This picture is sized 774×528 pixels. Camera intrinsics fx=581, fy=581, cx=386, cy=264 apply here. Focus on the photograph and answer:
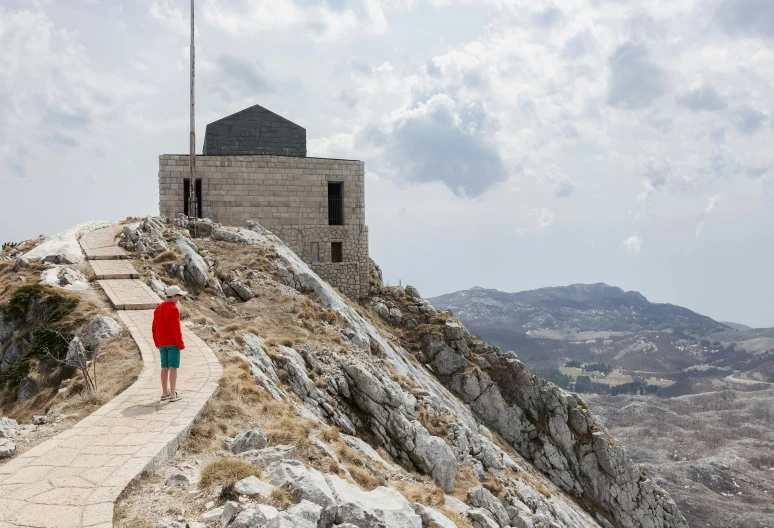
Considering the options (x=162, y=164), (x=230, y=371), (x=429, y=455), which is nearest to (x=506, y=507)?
(x=429, y=455)

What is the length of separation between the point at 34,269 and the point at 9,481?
15568 mm

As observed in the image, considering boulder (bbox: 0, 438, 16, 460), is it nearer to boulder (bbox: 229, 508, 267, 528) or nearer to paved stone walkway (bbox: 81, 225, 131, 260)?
boulder (bbox: 229, 508, 267, 528)

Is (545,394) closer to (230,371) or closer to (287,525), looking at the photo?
(230,371)

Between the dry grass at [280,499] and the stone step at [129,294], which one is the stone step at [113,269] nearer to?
the stone step at [129,294]

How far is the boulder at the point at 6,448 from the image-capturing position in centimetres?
920

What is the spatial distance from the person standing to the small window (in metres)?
22.8

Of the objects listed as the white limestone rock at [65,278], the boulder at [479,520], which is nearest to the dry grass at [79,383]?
the white limestone rock at [65,278]

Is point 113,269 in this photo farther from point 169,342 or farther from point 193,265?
point 169,342

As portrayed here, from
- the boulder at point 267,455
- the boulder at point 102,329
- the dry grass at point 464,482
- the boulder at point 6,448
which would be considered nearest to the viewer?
the boulder at point 267,455

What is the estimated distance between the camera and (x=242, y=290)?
23266 mm

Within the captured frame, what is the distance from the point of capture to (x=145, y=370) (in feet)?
43.3

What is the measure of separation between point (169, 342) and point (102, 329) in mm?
5345

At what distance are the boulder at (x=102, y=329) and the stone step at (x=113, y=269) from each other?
5.09m

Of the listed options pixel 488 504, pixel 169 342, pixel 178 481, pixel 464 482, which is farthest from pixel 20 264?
pixel 488 504
